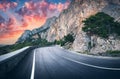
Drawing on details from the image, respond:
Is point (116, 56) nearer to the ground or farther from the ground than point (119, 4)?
nearer to the ground

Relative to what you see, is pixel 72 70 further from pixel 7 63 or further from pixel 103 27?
pixel 103 27

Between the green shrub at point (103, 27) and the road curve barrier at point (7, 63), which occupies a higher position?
the green shrub at point (103, 27)

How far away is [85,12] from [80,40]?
3374 centimetres

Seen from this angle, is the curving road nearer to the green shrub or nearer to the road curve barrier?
the road curve barrier

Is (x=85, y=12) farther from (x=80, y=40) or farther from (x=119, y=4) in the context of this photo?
(x=80, y=40)

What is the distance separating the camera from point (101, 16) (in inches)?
2063

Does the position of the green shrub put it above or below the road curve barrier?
above

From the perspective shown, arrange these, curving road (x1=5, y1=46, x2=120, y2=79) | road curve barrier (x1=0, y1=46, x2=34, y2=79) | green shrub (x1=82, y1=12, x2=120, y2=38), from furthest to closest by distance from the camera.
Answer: green shrub (x1=82, y1=12, x2=120, y2=38) < road curve barrier (x1=0, y1=46, x2=34, y2=79) < curving road (x1=5, y1=46, x2=120, y2=79)

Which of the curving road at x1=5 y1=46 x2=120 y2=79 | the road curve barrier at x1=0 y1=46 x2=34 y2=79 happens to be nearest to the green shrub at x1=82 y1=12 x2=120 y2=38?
the curving road at x1=5 y1=46 x2=120 y2=79

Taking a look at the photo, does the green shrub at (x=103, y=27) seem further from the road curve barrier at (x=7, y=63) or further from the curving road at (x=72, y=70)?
the road curve barrier at (x=7, y=63)

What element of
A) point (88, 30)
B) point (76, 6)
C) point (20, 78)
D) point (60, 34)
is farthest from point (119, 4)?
point (60, 34)

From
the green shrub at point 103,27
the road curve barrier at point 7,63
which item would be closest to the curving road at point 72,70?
the road curve barrier at point 7,63

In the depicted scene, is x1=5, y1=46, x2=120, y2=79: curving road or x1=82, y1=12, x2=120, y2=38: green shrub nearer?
x1=5, y1=46, x2=120, y2=79: curving road

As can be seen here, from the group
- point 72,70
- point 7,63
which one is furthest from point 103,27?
point 72,70
